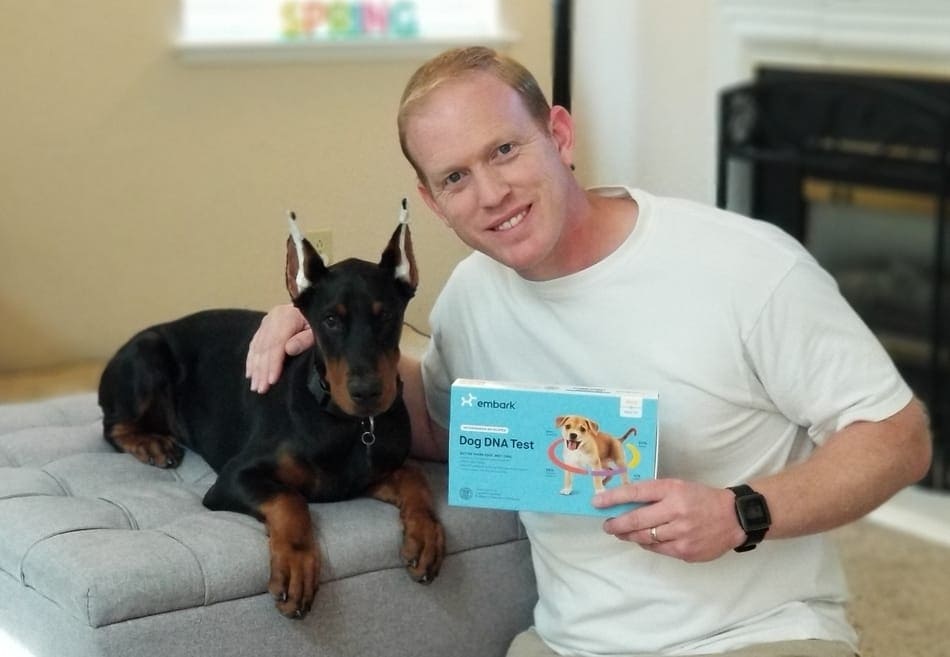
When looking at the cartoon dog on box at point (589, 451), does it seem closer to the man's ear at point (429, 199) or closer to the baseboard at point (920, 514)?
the man's ear at point (429, 199)

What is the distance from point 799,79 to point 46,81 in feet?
Result: 6.50

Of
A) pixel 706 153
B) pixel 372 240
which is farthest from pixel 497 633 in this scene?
pixel 706 153

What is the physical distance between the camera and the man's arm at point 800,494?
135 cm

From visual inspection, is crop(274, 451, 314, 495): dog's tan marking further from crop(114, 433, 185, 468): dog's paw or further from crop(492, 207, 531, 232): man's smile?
crop(492, 207, 531, 232): man's smile

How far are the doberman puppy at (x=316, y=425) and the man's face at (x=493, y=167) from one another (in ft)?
0.52

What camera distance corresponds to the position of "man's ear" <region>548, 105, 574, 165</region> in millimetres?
1560

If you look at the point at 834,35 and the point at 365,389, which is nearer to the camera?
the point at 365,389

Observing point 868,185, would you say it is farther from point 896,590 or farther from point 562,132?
point 562,132

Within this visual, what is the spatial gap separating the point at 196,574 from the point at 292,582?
0.35 ft

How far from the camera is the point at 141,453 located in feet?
6.00

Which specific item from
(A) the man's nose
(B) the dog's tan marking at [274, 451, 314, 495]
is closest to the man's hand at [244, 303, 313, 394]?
(B) the dog's tan marking at [274, 451, 314, 495]

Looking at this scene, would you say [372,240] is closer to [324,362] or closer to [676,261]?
[324,362]

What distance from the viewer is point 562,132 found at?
5.17ft

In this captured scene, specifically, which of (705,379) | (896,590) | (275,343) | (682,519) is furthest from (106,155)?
(682,519)
